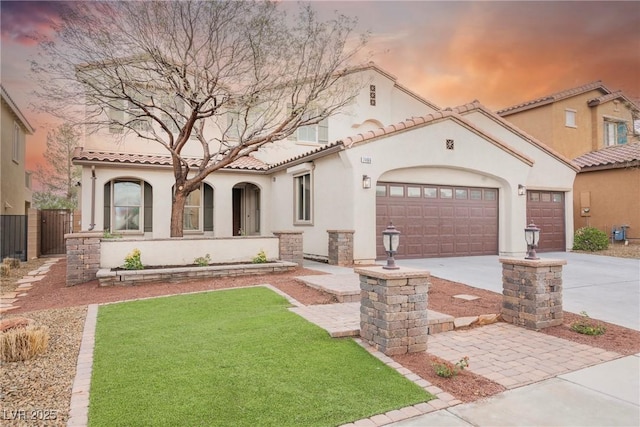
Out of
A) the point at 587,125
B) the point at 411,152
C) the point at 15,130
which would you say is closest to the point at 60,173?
the point at 15,130

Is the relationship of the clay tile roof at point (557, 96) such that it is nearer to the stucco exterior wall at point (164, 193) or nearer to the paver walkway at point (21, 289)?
the stucco exterior wall at point (164, 193)

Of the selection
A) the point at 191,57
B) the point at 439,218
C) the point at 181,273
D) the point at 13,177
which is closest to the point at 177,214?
the point at 181,273

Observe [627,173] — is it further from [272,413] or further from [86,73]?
[86,73]

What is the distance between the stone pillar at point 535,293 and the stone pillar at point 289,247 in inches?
243

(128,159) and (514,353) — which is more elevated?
(128,159)

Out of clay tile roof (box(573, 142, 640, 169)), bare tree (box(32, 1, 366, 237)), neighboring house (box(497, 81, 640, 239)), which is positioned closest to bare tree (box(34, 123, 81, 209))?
bare tree (box(32, 1, 366, 237))

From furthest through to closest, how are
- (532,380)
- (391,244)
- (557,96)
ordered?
(557,96) < (391,244) < (532,380)

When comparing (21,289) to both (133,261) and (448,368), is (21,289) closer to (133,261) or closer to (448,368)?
(133,261)

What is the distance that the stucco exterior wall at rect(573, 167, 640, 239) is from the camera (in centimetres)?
1561

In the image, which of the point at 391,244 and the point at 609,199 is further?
the point at 609,199

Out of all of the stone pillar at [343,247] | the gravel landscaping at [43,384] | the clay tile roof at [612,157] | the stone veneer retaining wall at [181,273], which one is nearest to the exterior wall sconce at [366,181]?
the stone pillar at [343,247]

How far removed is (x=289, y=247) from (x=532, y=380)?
25.4 feet

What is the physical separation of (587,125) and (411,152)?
14.2 metres

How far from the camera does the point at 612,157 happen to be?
16734 millimetres
